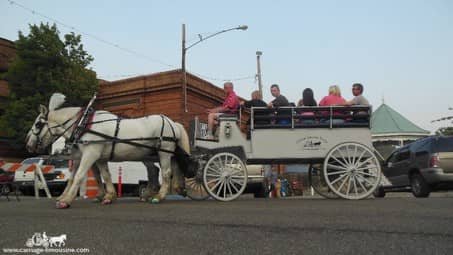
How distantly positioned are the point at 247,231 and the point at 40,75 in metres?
23.8

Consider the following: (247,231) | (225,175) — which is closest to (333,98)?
(225,175)

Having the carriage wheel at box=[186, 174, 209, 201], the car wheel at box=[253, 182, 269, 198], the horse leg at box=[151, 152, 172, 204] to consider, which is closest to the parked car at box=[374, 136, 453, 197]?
the car wheel at box=[253, 182, 269, 198]

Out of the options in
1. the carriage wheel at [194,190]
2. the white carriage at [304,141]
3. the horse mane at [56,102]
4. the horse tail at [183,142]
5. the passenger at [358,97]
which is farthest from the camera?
the carriage wheel at [194,190]

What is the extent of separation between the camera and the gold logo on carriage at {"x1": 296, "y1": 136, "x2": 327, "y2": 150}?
26.0 ft

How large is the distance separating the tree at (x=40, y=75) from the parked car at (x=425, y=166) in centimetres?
1820

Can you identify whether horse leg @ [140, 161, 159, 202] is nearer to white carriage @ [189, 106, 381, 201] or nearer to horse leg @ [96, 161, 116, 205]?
horse leg @ [96, 161, 116, 205]

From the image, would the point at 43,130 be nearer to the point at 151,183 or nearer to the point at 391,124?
the point at 151,183

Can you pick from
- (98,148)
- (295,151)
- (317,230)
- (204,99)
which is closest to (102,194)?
(98,148)

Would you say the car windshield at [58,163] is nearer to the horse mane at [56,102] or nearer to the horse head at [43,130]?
the horse head at [43,130]

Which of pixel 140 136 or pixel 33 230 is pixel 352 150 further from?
pixel 33 230

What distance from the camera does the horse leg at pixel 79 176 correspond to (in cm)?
642

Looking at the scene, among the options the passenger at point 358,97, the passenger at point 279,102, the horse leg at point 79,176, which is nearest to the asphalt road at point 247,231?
the horse leg at point 79,176

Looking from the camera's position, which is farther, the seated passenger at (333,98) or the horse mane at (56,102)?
the seated passenger at (333,98)

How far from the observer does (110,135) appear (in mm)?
7230
